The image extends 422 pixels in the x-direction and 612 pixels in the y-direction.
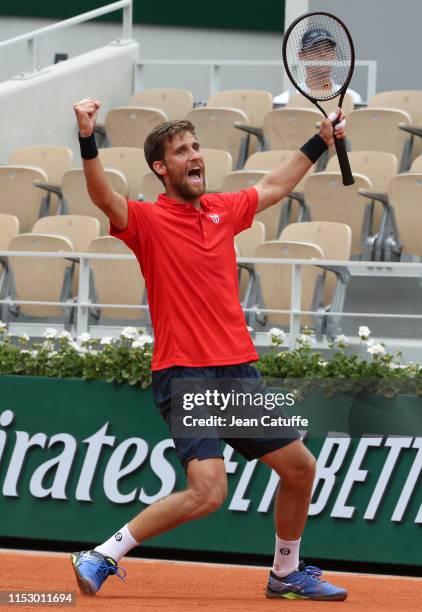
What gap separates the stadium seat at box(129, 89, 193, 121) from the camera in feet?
42.0

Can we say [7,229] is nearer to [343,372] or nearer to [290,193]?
[290,193]

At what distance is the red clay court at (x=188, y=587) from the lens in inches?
207

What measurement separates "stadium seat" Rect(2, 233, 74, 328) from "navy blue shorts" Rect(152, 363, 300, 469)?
409cm

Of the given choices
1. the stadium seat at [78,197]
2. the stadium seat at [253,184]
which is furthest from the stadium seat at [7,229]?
the stadium seat at [253,184]

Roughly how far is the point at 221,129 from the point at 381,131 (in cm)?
152

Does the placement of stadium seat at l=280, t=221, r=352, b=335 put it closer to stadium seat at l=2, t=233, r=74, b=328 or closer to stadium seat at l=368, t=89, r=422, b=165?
stadium seat at l=2, t=233, r=74, b=328

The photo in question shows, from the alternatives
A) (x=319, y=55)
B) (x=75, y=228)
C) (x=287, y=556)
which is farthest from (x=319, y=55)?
(x=75, y=228)

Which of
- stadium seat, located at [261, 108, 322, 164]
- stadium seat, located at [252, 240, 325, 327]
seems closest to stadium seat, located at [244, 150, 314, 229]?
stadium seat, located at [261, 108, 322, 164]

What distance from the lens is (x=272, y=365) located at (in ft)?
22.8

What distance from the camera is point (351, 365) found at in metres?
6.82

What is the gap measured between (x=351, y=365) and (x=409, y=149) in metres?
4.65

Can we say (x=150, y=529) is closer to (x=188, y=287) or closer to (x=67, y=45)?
(x=188, y=287)

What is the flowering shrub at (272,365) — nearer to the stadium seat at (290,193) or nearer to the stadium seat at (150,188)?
the stadium seat at (290,193)

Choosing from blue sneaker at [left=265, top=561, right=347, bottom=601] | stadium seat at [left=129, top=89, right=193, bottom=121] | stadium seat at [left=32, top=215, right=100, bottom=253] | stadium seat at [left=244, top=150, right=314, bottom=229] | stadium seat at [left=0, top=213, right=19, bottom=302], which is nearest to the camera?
blue sneaker at [left=265, top=561, right=347, bottom=601]
